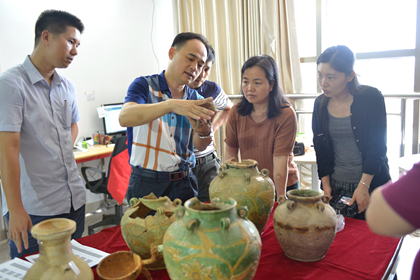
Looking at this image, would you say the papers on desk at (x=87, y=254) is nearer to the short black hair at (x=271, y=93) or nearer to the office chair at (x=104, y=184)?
the short black hair at (x=271, y=93)

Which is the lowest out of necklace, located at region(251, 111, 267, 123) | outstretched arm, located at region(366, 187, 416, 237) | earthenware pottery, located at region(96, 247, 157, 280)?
earthenware pottery, located at region(96, 247, 157, 280)

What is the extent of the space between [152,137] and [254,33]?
2748 millimetres

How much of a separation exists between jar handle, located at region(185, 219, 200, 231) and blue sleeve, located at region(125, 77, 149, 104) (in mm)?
855

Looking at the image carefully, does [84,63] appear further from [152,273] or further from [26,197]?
[152,273]

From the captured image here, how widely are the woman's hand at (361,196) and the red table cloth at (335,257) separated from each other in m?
0.33

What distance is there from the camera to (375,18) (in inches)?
138

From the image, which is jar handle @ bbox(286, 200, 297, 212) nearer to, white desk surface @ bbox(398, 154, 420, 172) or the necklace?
the necklace

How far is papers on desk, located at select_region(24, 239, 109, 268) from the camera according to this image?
110cm

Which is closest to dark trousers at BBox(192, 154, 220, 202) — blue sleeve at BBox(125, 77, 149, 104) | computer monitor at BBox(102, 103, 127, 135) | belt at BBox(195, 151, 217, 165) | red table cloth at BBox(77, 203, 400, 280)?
belt at BBox(195, 151, 217, 165)

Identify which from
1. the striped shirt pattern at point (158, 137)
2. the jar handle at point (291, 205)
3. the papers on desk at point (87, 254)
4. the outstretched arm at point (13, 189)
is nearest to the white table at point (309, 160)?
the striped shirt pattern at point (158, 137)

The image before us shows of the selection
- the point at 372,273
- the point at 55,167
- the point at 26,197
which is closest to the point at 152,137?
the point at 55,167

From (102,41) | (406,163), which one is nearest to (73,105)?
(406,163)

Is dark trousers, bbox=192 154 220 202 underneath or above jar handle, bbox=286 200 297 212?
underneath

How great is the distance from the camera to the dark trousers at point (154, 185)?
1602 mm
